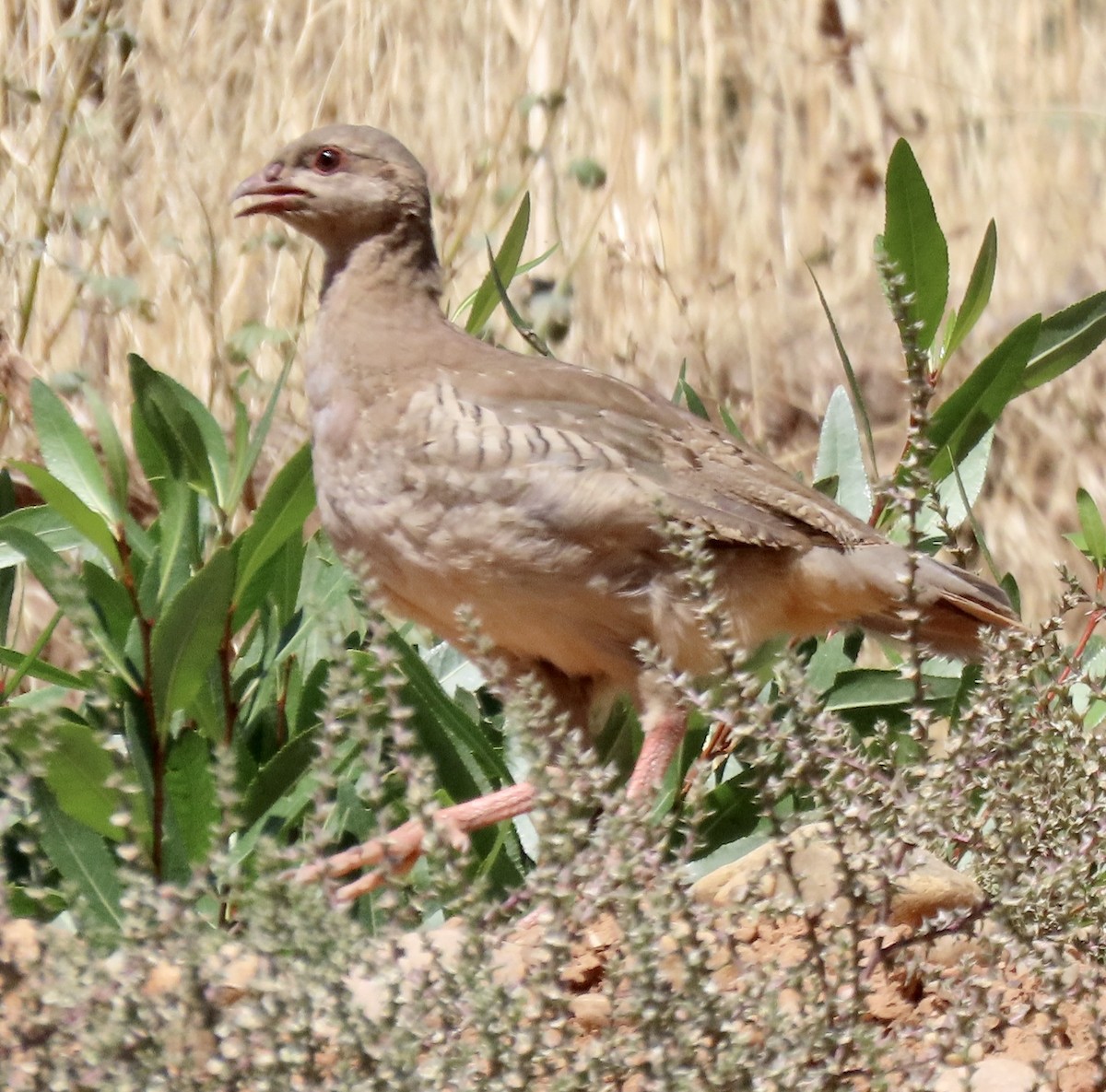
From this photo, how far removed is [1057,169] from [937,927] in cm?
490

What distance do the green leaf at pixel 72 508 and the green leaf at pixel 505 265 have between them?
1237 mm

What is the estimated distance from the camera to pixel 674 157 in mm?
7086

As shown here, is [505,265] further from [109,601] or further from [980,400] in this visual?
[109,601]

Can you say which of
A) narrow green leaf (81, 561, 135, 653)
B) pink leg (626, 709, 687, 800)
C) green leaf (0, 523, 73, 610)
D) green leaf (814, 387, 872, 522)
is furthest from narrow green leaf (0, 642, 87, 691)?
green leaf (814, 387, 872, 522)

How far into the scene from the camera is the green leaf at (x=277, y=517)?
13.1ft

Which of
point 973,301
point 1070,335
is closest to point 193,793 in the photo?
point 973,301

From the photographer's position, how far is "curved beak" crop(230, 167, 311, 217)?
15.1 feet

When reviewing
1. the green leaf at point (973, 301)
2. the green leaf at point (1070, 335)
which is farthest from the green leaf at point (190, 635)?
the green leaf at point (1070, 335)

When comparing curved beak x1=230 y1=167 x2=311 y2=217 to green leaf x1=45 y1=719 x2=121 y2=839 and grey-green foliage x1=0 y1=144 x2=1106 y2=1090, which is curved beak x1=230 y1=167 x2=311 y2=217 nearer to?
grey-green foliage x1=0 y1=144 x2=1106 y2=1090

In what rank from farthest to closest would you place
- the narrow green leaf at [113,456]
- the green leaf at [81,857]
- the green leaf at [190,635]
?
the narrow green leaf at [113,456]
the green leaf at [190,635]
the green leaf at [81,857]

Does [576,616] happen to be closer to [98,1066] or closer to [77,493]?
[77,493]

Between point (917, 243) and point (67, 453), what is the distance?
6.58 ft

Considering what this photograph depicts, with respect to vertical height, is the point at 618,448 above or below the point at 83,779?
above

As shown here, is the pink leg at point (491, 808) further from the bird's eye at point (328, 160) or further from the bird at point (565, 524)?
the bird's eye at point (328, 160)
